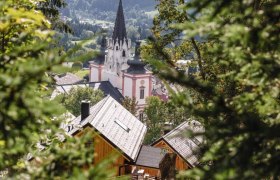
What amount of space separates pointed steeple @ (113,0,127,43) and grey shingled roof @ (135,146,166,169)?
188 feet

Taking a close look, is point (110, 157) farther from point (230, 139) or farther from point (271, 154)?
point (271, 154)

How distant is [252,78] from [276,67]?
0.95 ft

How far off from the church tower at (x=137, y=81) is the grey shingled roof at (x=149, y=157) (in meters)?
48.9

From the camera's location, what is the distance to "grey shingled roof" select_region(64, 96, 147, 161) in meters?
21.2

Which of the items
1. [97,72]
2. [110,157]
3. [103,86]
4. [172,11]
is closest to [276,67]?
[110,157]

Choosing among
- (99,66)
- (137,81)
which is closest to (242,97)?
(137,81)

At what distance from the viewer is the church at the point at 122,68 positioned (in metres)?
75.1

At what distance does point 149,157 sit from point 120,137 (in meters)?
2.60

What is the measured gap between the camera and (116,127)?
918 inches

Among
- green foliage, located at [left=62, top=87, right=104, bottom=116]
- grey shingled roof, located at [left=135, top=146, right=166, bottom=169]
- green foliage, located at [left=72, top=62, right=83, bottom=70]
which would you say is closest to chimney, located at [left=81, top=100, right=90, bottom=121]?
grey shingled roof, located at [left=135, top=146, right=166, bottom=169]

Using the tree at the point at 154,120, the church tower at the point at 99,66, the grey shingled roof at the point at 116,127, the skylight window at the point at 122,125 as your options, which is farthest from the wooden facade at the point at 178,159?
the church tower at the point at 99,66

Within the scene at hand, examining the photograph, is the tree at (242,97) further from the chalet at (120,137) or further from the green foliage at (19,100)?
the chalet at (120,137)

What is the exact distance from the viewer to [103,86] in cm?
7919

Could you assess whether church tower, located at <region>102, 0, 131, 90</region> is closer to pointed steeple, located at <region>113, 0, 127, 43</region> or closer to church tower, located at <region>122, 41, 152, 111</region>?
pointed steeple, located at <region>113, 0, 127, 43</region>
